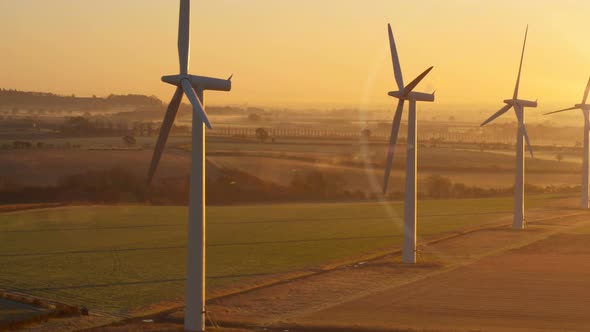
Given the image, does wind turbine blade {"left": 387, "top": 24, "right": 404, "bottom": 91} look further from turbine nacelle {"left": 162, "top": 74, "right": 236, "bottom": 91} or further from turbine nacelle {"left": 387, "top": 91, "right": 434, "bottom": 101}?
turbine nacelle {"left": 162, "top": 74, "right": 236, "bottom": 91}

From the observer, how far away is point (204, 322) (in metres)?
25.9

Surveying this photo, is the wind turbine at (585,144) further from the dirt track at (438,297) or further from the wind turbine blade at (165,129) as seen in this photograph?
Answer: the wind turbine blade at (165,129)

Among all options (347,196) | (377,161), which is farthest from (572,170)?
(347,196)

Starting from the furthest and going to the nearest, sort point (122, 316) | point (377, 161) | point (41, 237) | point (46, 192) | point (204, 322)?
point (377, 161) → point (46, 192) → point (41, 237) → point (122, 316) → point (204, 322)

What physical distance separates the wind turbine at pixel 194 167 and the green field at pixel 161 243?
13.4ft

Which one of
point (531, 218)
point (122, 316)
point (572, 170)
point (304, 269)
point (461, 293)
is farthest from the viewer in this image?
point (572, 170)

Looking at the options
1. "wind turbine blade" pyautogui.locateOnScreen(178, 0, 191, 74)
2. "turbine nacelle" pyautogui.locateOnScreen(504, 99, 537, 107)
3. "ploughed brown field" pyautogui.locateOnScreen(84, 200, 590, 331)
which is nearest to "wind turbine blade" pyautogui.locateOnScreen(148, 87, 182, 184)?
"wind turbine blade" pyautogui.locateOnScreen(178, 0, 191, 74)

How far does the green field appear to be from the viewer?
1316 inches

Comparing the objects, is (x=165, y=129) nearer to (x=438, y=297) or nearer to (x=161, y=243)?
(x=438, y=297)

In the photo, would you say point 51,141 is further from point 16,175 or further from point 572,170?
point 572,170

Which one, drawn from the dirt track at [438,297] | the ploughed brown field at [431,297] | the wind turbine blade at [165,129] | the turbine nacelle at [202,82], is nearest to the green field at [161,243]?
the ploughed brown field at [431,297]

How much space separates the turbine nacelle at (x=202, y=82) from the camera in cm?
2495

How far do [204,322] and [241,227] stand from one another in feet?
92.4

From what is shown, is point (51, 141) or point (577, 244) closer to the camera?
point (577, 244)
